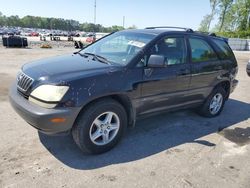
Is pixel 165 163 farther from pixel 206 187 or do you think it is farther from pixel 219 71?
pixel 219 71

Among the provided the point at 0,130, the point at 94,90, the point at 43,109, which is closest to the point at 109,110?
the point at 94,90

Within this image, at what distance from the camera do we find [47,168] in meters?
3.27

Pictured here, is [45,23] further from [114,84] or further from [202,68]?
[114,84]

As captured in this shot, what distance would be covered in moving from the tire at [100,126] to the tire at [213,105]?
Result: 2.21 m

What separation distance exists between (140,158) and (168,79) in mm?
1380

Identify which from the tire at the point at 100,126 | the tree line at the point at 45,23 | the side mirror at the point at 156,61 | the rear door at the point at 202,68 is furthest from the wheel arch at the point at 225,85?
the tree line at the point at 45,23

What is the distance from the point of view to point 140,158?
3658 millimetres

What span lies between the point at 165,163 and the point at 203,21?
214ft

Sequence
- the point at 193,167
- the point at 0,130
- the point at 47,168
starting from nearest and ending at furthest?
the point at 47,168
the point at 193,167
the point at 0,130

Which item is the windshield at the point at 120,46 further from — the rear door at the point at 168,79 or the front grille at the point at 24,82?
the front grille at the point at 24,82

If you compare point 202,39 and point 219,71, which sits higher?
point 202,39

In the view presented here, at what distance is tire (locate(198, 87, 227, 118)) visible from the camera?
529cm

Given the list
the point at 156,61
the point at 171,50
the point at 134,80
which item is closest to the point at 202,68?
the point at 171,50

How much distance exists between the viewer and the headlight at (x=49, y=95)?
122 inches
